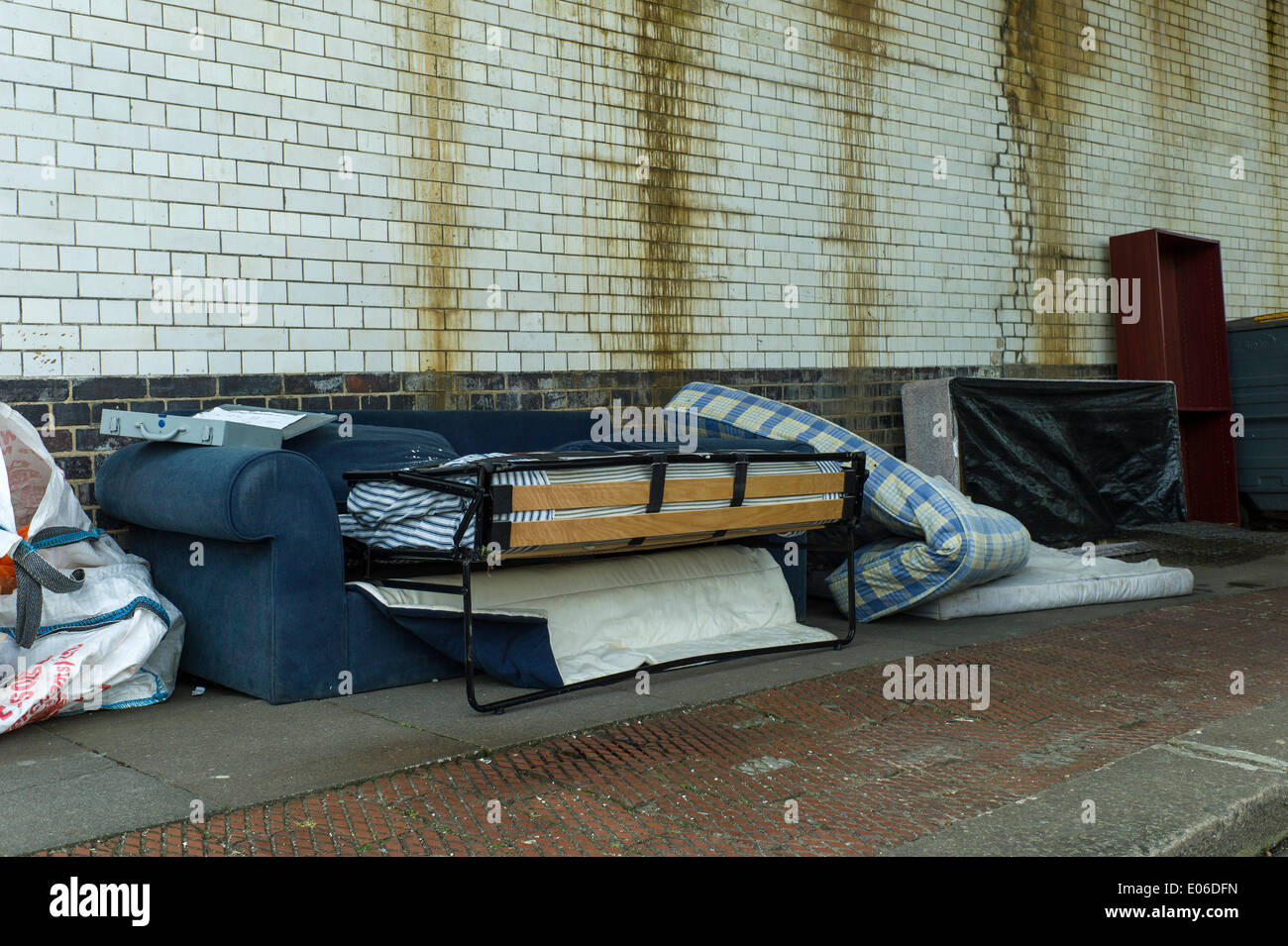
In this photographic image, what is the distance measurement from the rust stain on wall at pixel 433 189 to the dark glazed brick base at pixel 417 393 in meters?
0.22

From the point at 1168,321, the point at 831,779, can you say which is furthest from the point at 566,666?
the point at 1168,321

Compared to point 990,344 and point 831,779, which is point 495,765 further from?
point 990,344

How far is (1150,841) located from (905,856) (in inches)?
22.1

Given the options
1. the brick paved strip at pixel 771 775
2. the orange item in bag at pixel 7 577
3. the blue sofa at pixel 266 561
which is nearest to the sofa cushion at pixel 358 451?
the blue sofa at pixel 266 561

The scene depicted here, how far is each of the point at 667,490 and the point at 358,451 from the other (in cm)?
→ 123

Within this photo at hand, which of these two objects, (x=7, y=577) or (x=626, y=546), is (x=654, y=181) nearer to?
(x=626, y=546)

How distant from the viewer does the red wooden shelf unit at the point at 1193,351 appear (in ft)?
29.4

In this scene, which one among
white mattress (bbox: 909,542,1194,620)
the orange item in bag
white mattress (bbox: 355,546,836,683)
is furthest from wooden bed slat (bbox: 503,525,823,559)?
the orange item in bag

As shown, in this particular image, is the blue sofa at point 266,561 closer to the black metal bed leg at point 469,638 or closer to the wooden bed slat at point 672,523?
the black metal bed leg at point 469,638

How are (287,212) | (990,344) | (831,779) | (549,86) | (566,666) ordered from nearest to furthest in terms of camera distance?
1. (831,779)
2. (566,666)
3. (287,212)
4. (549,86)
5. (990,344)

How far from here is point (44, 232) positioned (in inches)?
169

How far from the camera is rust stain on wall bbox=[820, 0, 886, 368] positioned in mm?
7250

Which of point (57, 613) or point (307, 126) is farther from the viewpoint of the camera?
point (307, 126)

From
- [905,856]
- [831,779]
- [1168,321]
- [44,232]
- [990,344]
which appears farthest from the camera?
[1168,321]
